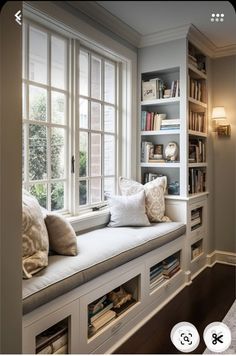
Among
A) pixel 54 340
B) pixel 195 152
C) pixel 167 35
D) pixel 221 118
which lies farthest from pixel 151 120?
pixel 167 35

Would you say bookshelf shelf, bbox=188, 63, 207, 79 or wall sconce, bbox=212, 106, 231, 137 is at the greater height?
bookshelf shelf, bbox=188, 63, 207, 79

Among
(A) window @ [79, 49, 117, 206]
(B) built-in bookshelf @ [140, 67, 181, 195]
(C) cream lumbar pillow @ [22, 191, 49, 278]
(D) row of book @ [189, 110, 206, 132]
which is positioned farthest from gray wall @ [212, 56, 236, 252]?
Result: (C) cream lumbar pillow @ [22, 191, 49, 278]

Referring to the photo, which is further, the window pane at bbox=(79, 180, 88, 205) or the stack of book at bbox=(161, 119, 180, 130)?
the stack of book at bbox=(161, 119, 180, 130)

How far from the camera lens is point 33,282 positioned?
1.13 m

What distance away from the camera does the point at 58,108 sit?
75.2 inches

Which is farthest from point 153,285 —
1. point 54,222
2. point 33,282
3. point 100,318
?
point 33,282

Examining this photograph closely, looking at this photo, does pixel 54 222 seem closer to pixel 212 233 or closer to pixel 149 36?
pixel 149 36

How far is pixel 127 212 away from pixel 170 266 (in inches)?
19.9

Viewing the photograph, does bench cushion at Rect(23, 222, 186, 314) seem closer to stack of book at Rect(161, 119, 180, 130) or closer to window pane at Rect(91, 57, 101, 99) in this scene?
stack of book at Rect(161, 119, 180, 130)

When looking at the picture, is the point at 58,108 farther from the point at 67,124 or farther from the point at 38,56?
the point at 38,56

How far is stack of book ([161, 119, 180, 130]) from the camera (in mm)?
2296

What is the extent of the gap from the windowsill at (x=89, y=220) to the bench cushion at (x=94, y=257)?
0.07 meters

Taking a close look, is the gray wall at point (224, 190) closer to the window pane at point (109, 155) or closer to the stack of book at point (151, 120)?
the stack of book at point (151, 120)

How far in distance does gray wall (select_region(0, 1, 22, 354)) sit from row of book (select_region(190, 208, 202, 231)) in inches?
73.8
